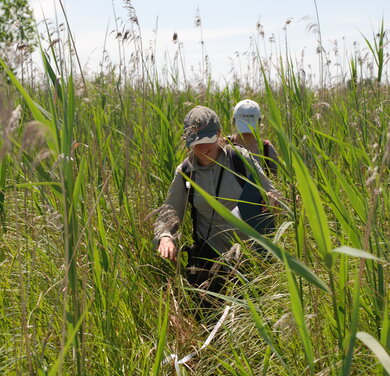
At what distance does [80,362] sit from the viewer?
143 cm

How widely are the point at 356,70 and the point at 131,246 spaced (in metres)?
1.18

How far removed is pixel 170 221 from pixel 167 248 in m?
0.10

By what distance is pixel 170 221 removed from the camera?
244cm

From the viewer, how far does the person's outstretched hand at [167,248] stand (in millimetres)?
2404

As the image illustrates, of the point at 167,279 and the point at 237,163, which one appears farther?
the point at 237,163

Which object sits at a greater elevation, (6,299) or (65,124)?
(65,124)

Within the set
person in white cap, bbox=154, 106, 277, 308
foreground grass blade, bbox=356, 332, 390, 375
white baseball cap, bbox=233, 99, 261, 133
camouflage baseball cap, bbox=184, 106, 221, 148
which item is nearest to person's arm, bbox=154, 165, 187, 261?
person in white cap, bbox=154, 106, 277, 308

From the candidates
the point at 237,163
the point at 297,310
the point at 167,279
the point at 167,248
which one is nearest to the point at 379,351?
the point at 297,310

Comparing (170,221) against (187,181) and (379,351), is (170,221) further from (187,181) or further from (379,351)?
(379,351)

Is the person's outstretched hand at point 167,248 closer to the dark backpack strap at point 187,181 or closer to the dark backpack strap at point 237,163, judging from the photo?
the dark backpack strap at point 187,181

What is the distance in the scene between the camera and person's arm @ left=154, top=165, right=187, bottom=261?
2412 mm

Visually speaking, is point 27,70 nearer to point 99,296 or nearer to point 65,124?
point 99,296

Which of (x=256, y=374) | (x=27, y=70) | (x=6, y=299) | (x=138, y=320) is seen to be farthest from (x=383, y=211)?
(x=27, y=70)

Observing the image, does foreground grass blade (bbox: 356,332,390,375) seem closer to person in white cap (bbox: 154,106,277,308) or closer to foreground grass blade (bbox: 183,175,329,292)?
foreground grass blade (bbox: 183,175,329,292)
